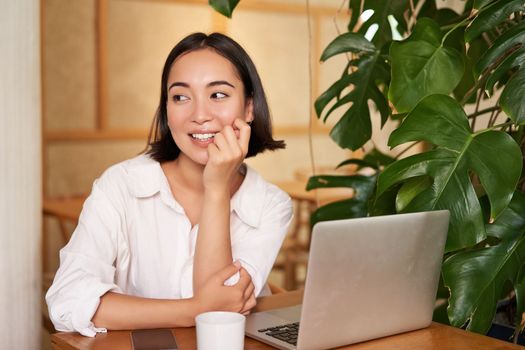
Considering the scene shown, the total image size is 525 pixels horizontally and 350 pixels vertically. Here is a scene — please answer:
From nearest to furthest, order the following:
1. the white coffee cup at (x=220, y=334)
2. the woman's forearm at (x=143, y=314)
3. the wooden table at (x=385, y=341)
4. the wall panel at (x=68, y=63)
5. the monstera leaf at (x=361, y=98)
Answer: the white coffee cup at (x=220, y=334), the wooden table at (x=385, y=341), the woman's forearm at (x=143, y=314), the monstera leaf at (x=361, y=98), the wall panel at (x=68, y=63)

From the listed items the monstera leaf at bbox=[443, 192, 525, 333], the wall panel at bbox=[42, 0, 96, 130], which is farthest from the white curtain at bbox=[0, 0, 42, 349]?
the wall panel at bbox=[42, 0, 96, 130]

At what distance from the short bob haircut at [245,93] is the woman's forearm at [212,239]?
0.31 meters

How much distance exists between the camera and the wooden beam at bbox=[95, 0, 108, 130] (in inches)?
203

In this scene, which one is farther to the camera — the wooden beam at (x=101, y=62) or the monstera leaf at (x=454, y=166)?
the wooden beam at (x=101, y=62)

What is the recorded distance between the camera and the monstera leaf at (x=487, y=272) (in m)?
1.82

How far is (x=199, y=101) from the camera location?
6.31ft

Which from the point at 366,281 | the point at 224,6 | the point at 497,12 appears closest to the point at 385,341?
the point at 366,281

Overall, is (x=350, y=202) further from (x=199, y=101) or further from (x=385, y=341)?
(x=385, y=341)

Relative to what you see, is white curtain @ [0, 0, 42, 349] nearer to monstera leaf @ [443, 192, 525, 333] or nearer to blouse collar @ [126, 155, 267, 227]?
blouse collar @ [126, 155, 267, 227]

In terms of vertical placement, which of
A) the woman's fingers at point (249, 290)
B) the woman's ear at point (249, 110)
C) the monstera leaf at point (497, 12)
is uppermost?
the monstera leaf at point (497, 12)

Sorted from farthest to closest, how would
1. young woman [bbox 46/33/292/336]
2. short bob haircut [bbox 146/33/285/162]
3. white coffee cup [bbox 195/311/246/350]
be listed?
1. short bob haircut [bbox 146/33/285/162]
2. young woman [bbox 46/33/292/336]
3. white coffee cup [bbox 195/311/246/350]

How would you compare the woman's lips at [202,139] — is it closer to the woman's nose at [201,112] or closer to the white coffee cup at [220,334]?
the woman's nose at [201,112]

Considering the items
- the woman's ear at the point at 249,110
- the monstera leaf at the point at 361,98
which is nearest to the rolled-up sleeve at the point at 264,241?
the woman's ear at the point at 249,110

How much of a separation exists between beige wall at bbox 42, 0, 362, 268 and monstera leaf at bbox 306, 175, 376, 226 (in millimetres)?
2672
